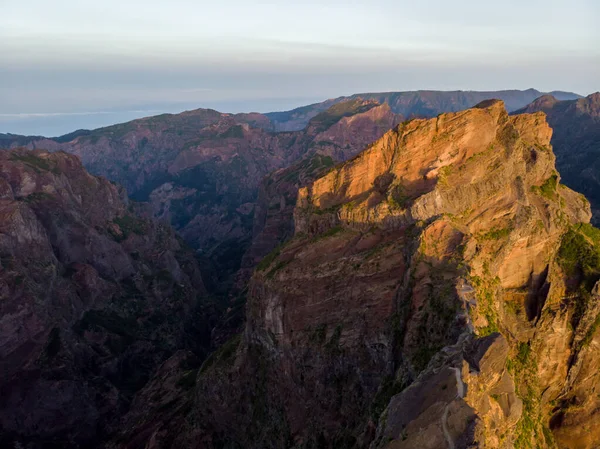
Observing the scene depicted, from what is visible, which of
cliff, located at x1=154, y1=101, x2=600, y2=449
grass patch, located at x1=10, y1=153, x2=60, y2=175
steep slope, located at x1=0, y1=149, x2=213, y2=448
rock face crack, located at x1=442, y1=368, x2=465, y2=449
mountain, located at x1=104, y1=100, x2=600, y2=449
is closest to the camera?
rock face crack, located at x1=442, y1=368, x2=465, y2=449

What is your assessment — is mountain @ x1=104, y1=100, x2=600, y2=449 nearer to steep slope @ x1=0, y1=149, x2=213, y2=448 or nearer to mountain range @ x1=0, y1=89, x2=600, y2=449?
mountain range @ x1=0, y1=89, x2=600, y2=449

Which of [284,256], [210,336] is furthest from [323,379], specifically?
[210,336]

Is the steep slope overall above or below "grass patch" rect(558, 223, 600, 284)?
below

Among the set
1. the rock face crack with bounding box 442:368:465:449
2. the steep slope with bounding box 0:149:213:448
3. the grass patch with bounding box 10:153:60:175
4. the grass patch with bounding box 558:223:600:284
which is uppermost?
the grass patch with bounding box 10:153:60:175

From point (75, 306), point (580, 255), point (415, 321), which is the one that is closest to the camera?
point (415, 321)

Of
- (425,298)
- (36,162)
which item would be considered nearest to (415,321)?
(425,298)

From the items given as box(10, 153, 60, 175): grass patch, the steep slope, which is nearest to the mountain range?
the steep slope

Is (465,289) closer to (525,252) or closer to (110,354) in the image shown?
(525,252)

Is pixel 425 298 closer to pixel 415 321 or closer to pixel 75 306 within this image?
pixel 415 321
